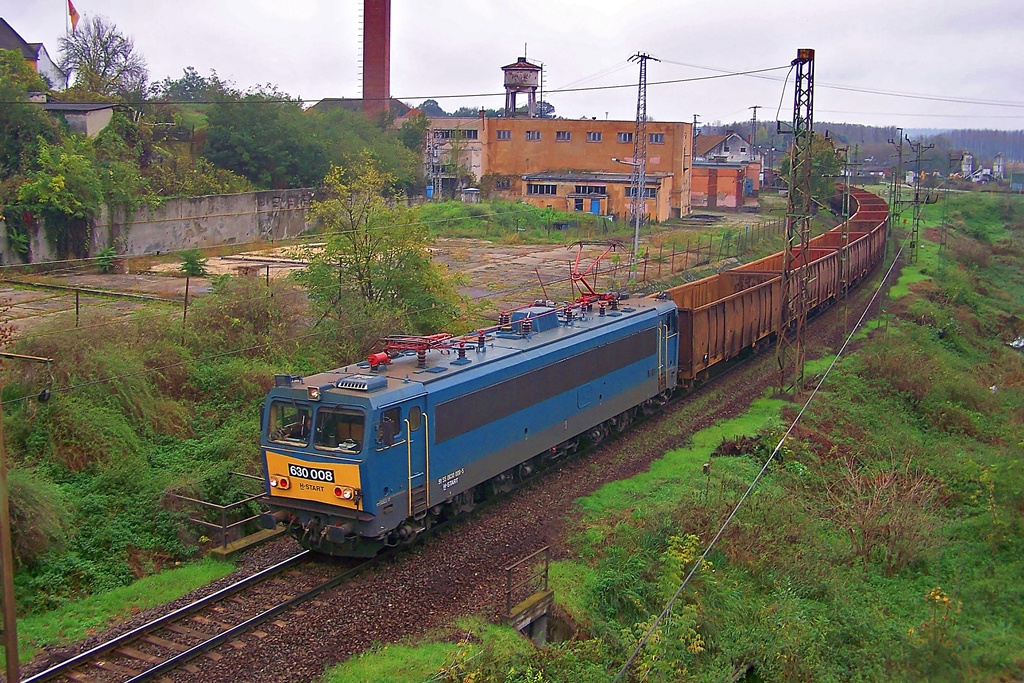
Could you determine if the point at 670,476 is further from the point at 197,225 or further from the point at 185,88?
the point at 185,88

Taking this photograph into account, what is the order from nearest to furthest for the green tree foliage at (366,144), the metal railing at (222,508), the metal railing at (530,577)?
the metal railing at (530,577)
the metal railing at (222,508)
the green tree foliage at (366,144)

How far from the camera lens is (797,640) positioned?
12227 millimetres

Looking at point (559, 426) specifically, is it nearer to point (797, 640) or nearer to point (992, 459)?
point (797, 640)

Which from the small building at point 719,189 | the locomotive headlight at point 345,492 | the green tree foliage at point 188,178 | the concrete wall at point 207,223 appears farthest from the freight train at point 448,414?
the small building at point 719,189

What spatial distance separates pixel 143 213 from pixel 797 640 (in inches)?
1329

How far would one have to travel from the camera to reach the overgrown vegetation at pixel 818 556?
12055 mm

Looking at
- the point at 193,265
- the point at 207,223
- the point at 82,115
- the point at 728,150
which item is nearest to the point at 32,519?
the point at 193,265

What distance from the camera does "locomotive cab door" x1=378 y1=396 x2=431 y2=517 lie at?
12.7 meters

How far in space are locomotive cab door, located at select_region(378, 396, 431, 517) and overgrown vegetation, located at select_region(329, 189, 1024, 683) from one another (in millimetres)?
2361

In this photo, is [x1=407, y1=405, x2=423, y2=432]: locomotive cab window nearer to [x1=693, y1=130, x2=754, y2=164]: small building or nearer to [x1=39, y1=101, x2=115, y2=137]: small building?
[x1=39, y1=101, x2=115, y2=137]: small building

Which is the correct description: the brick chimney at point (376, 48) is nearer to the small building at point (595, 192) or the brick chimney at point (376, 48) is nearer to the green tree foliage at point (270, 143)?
the green tree foliage at point (270, 143)

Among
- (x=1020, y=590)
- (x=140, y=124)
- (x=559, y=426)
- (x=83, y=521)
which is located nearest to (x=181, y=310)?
(x=83, y=521)

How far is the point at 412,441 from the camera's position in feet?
43.3

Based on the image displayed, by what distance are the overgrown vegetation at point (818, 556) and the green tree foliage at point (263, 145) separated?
35.5 meters
